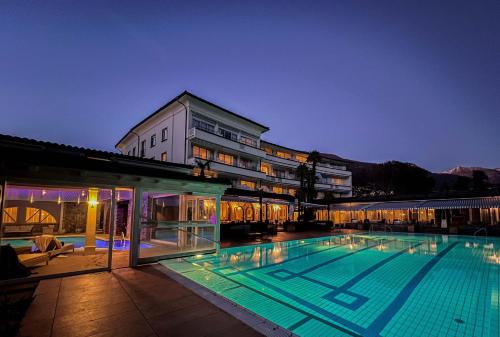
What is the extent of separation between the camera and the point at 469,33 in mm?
36250

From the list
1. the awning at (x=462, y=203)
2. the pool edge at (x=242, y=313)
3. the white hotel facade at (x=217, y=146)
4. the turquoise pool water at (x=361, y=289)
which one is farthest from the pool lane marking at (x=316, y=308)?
the awning at (x=462, y=203)

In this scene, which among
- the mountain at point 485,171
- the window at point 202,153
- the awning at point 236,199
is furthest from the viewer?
the mountain at point 485,171

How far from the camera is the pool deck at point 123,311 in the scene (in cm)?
379

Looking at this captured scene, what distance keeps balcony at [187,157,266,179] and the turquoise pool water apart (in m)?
13.8

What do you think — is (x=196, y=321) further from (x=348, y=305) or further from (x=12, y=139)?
(x=12, y=139)

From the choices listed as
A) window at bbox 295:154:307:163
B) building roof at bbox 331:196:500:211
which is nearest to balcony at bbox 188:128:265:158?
window at bbox 295:154:307:163

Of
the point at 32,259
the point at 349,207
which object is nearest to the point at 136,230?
the point at 32,259

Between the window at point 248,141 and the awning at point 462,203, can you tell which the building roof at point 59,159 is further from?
the awning at point 462,203

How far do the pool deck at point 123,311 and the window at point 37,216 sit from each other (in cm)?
1404

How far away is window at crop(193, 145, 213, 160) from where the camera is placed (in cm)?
2577

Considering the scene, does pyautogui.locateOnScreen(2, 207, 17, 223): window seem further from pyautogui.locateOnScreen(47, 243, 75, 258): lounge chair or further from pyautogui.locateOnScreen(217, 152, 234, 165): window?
pyautogui.locateOnScreen(217, 152, 234, 165): window

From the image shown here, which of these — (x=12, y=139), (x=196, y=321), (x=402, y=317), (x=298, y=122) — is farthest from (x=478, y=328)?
(x=298, y=122)

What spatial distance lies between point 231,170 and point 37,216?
17.1 meters

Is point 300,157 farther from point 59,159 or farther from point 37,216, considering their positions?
point 59,159
